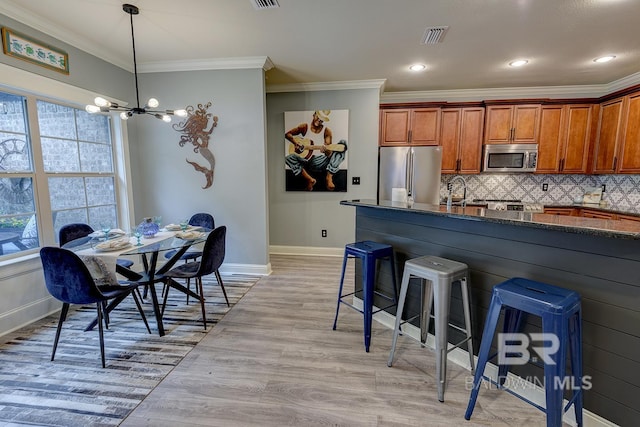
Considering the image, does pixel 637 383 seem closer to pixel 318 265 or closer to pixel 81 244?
pixel 318 265

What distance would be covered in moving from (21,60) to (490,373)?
443 centimetres

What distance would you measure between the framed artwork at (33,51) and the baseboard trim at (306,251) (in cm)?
337

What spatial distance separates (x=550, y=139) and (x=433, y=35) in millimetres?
2830

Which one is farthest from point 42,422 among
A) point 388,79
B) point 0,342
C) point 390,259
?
point 388,79

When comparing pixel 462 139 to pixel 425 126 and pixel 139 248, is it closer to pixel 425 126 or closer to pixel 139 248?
pixel 425 126

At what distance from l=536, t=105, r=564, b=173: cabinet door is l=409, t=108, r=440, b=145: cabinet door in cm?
149

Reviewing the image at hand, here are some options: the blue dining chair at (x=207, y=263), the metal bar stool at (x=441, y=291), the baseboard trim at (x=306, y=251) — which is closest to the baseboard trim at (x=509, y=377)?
the metal bar stool at (x=441, y=291)

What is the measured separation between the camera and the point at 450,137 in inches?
178

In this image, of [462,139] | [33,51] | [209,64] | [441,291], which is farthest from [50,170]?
[462,139]

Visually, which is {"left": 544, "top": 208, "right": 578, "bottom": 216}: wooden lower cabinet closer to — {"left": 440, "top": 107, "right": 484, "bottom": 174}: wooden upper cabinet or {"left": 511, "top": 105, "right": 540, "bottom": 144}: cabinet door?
{"left": 511, "top": 105, "right": 540, "bottom": 144}: cabinet door

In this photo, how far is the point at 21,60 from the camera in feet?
8.17

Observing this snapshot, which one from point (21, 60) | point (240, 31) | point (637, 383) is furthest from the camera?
point (240, 31)

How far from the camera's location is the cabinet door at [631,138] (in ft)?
11.9

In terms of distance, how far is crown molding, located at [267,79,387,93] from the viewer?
13.9 feet
